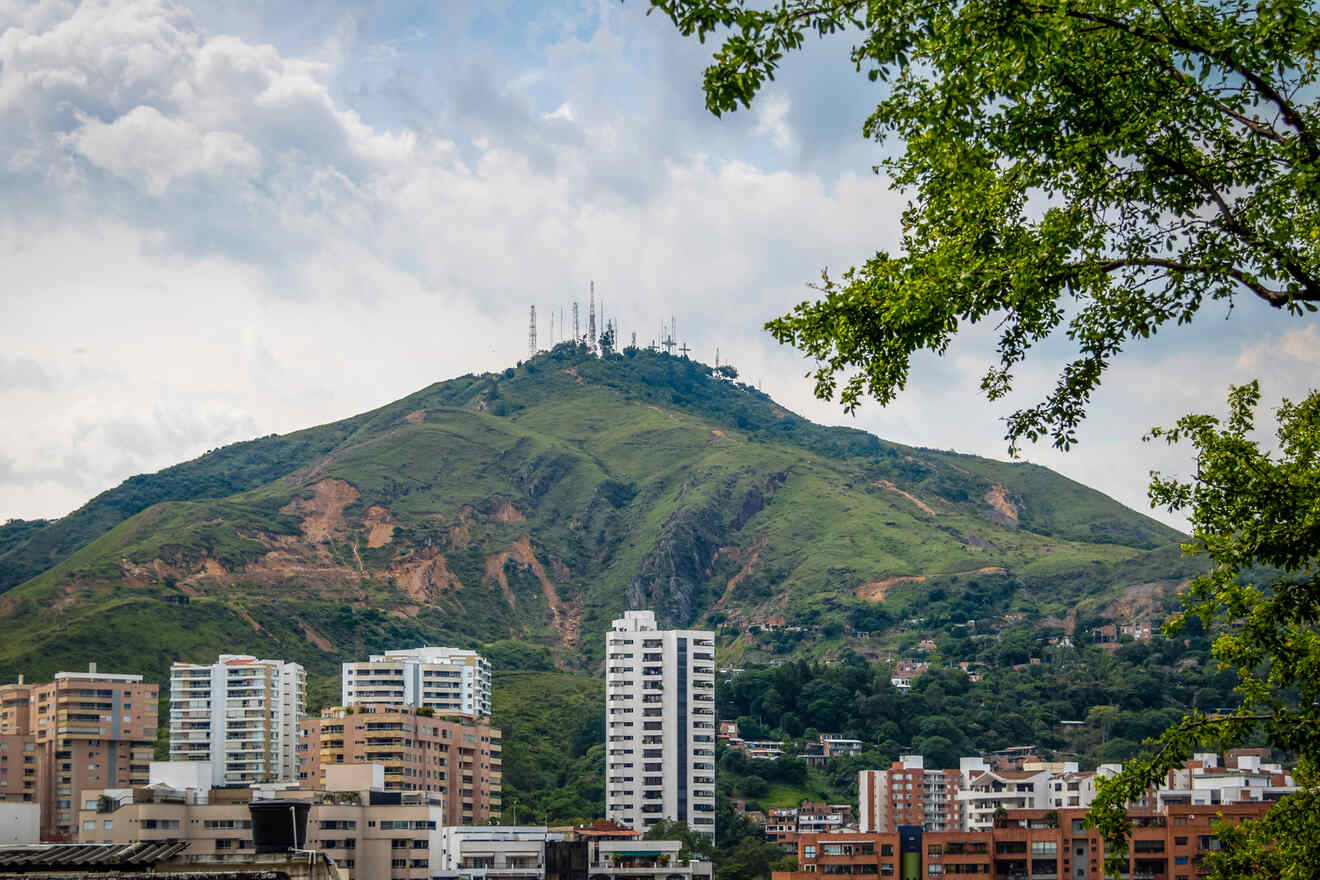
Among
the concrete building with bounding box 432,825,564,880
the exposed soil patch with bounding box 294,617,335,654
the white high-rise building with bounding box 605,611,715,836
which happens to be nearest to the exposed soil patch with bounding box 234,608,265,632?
the exposed soil patch with bounding box 294,617,335,654

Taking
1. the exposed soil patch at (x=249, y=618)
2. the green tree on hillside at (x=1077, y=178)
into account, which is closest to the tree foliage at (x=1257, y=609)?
the green tree on hillside at (x=1077, y=178)

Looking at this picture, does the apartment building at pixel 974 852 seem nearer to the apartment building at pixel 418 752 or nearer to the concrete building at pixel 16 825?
the apartment building at pixel 418 752

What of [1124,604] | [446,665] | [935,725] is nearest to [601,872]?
[446,665]


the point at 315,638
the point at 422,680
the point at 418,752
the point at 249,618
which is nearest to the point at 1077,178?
the point at 418,752

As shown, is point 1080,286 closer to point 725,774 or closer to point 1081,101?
point 1081,101

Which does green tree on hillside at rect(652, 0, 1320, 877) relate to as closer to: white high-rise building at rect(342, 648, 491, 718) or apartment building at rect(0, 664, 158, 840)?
apartment building at rect(0, 664, 158, 840)
